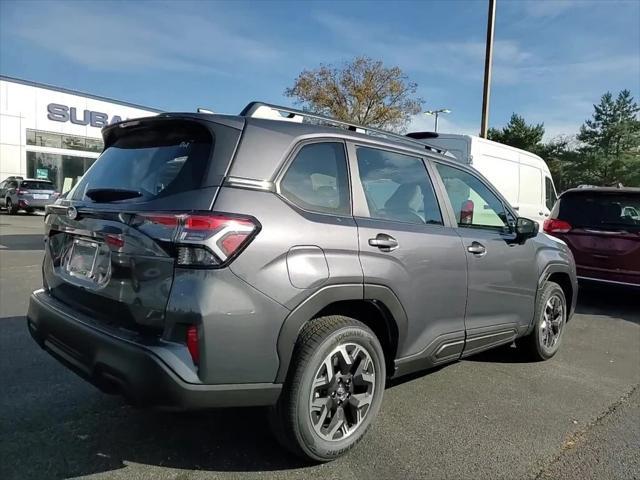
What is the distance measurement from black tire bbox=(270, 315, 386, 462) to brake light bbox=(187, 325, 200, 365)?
527 millimetres

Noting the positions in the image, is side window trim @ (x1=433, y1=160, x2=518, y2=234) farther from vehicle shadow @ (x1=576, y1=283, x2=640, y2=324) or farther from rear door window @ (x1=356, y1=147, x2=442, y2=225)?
vehicle shadow @ (x1=576, y1=283, x2=640, y2=324)

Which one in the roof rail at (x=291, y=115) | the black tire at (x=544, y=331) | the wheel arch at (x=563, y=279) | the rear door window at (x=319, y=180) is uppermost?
the roof rail at (x=291, y=115)

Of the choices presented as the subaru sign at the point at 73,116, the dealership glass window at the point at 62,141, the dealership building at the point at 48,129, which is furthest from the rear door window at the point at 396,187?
the dealership glass window at the point at 62,141

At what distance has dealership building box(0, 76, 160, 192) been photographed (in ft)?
92.1

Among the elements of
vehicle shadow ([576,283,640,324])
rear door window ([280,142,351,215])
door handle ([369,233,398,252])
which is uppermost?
rear door window ([280,142,351,215])

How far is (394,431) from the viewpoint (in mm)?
3463

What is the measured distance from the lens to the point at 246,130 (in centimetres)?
283

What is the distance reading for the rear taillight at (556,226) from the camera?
7.82 metres

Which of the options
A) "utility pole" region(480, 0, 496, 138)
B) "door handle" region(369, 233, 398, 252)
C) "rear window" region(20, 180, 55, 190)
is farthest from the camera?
"rear window" region(20, 180, 55, 190)

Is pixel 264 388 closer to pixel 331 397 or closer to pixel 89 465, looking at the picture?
pixel 331 397

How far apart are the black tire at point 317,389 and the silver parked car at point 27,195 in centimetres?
2325

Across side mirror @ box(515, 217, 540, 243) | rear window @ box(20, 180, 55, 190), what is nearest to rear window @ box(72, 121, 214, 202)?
side mirror @ box(515, 217, 540, 243)

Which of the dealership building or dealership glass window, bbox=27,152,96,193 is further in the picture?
dealership glass window, bbox=27,152,96,193

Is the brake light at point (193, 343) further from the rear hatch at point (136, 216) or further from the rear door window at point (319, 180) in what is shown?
the rear door window at point (319, 180)
